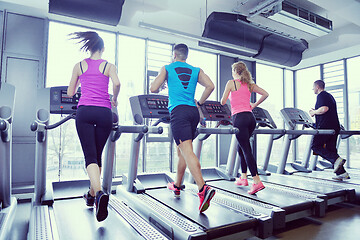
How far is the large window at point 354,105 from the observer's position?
20.9 feet

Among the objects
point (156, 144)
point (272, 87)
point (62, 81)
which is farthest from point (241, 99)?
point (272, 87)

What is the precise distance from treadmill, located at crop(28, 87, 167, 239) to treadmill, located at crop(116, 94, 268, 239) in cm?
17

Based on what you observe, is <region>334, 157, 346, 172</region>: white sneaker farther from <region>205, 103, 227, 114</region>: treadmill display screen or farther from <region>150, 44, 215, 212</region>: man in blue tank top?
<region>150, 44, 215, 212</region>: man in blue tank top

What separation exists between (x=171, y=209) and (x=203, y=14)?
3.89 m

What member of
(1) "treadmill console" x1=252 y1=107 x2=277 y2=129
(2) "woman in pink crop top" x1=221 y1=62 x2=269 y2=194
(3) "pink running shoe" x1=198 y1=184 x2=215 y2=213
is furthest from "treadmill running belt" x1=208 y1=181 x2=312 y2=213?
(1) "treadmill console" x1=252 y1=107 x2=277 y2=129

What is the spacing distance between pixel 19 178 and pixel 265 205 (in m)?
3.73

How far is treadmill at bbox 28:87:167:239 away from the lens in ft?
6.46

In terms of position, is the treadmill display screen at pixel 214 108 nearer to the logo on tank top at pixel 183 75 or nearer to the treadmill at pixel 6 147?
the logo on tank top at pixel 183 75

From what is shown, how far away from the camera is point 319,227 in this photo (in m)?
2.64

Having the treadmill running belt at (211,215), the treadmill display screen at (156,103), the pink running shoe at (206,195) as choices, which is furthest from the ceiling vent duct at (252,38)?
the pink running shoe at (206,195)

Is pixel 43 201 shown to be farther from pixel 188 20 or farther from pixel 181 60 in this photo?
pixel 188 20

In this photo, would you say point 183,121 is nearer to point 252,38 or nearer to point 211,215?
point 211,215

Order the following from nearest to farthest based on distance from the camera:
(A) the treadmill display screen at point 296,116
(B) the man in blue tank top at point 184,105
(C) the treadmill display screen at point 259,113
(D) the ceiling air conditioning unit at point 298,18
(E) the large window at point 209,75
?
(B) the man in blue tank top at point 184,105, (D) the ceiling air conditioning unit at point 298,18, (C) the treadmill display screen at point 259,113, (A) the treadmill display screen at point 296,116, (E) the large window at point 209,75

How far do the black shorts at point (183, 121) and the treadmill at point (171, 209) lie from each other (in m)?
0.68
